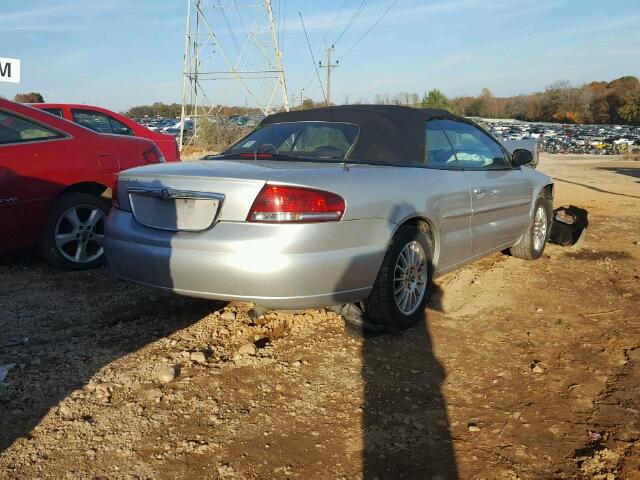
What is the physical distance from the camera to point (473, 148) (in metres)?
5.20

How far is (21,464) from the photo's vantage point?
241cm

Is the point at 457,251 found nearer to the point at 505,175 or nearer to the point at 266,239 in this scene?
the point at 505,175

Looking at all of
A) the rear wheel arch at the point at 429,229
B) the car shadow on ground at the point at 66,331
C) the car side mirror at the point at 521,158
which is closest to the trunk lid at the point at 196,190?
the rear wheel arch at the point at 429,229

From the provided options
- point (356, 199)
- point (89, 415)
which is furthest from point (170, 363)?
point (356, 199)

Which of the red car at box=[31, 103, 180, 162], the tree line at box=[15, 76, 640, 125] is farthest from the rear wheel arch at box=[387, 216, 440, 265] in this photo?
the tree line at box=[15, 76, 640, 125]

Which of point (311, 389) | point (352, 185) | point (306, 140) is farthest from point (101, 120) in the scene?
point (311, 389)

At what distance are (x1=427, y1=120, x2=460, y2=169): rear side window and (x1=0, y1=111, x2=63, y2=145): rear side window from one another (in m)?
3.24

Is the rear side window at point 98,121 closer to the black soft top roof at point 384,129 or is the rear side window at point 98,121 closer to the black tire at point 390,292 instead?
the black soft top roof at point 384,129

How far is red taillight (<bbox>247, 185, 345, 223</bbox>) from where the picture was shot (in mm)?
3221

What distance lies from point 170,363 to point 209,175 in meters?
1.10

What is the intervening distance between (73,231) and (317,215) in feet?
9.66

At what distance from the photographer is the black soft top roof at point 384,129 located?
13.8 ft

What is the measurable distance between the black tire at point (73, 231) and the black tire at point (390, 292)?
2.86 m

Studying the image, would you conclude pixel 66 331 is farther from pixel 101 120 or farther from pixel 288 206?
pixel 101 120
